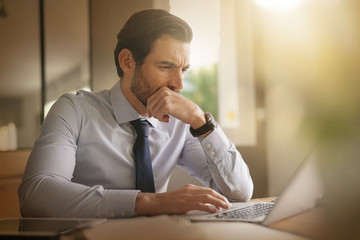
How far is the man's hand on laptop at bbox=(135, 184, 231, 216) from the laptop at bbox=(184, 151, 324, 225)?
1.4 inches

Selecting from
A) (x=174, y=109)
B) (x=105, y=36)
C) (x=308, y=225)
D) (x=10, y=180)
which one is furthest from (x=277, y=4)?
(x=308, y=225)

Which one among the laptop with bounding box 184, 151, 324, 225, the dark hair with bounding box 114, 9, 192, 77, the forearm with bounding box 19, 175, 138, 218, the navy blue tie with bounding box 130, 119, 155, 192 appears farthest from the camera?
the dark hair with bounding box 114, 9, 192, 77

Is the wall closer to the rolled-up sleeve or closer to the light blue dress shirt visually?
the light blue dress shirt

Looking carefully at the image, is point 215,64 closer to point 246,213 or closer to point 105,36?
point 105,36

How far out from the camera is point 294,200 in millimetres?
734

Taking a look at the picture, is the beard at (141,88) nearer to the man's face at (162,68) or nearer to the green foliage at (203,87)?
the man's face at (162,68)

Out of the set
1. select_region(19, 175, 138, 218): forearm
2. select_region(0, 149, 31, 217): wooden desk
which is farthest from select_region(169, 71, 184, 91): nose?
select_region(0, 149, 31, 217): wooden desk

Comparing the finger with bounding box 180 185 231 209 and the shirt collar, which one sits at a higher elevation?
the shirt collar

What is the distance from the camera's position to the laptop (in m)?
0.66

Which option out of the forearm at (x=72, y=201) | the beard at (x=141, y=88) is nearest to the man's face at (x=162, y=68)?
the beard at (x=141, y=88)

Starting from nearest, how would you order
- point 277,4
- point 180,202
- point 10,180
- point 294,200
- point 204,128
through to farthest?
point 294,200 < point 180,202 < point 204,128 < point 10,180 < point 277,4

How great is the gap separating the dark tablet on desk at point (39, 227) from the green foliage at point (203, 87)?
5.37ft

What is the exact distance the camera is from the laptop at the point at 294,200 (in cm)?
66

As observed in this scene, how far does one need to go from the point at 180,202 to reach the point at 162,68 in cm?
72
